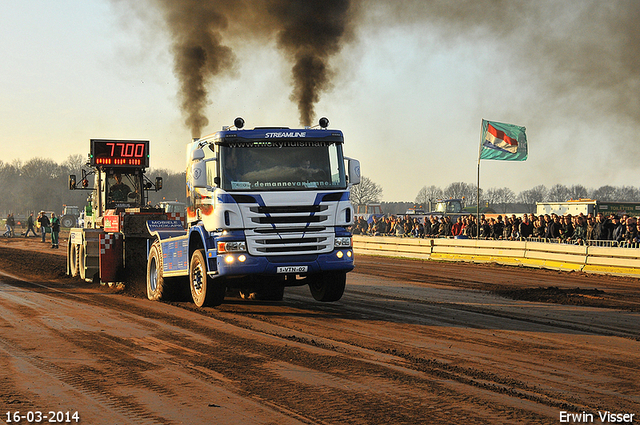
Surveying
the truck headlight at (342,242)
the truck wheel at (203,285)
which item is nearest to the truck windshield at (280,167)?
the truck headlight at (342,242)

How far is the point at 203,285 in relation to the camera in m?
11.6

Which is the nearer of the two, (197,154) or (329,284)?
(197,154)

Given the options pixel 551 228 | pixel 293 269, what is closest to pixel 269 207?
pixel 293 269

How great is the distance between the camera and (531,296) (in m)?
13.9

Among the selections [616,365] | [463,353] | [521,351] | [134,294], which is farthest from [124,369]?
[134,294]

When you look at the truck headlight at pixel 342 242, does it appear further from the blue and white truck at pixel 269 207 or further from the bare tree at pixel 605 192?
the bare tree at pixel 605 192

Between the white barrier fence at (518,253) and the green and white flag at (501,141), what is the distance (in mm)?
4648

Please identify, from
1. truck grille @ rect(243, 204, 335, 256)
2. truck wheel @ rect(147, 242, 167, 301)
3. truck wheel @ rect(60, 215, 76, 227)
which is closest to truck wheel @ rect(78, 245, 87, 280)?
truck wheel @ rect(147, 242, 167, 301)

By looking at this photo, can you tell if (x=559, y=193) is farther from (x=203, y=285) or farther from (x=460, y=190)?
(x=203, y=285)

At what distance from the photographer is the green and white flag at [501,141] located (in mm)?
27734

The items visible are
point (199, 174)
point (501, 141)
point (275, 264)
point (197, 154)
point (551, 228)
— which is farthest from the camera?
point (501, 141)

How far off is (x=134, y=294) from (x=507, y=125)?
1838 cm

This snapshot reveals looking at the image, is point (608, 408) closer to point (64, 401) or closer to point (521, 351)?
point (521, 351)

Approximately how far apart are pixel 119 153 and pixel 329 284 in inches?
385
